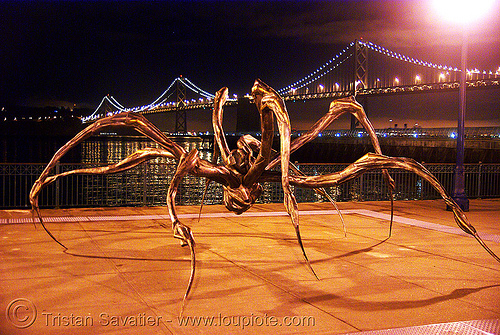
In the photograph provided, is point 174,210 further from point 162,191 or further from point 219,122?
point 162,191

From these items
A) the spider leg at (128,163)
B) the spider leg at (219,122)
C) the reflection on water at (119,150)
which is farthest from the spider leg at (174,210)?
the reflection on water at (119,150)

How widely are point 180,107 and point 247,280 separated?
270ft

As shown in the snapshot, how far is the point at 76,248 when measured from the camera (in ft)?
21.7

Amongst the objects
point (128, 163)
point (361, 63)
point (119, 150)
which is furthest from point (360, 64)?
point (128, 163)

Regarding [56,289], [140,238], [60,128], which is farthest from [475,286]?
[60,128]

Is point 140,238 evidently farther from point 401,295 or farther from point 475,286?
point 475,286

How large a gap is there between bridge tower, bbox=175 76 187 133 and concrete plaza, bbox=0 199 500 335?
77807mm

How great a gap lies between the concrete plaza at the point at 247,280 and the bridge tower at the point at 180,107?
7781 cm

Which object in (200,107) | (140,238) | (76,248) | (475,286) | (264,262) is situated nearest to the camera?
(475,286)

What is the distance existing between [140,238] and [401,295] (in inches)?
165

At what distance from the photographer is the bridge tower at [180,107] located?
87600 millimetres

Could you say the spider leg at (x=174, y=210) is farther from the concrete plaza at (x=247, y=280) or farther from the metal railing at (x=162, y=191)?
the metal railing at (x=162, y=191)

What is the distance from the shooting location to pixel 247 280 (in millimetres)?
5086

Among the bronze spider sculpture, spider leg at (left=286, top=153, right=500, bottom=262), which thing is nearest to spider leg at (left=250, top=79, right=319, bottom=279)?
the bronze spider sculpture
